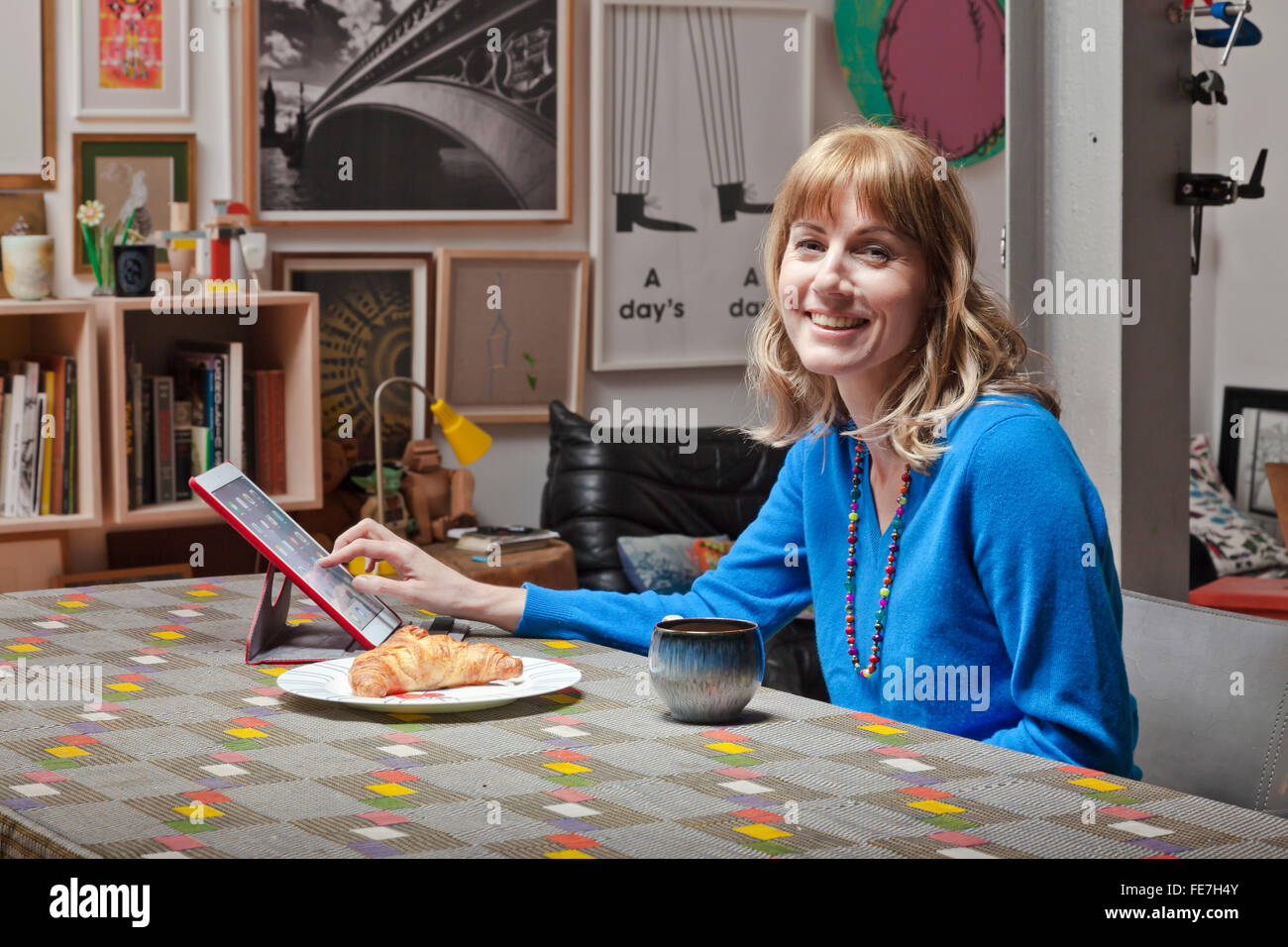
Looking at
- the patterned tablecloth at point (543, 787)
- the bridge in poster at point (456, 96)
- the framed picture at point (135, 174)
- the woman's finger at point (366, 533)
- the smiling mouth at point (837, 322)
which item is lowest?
the patterned tablecloth at point (543, 787)

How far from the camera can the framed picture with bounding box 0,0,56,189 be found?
12.8 ft

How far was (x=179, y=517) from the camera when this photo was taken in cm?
374

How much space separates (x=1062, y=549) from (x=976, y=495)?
12 centimetres

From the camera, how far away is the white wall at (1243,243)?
5453 mm

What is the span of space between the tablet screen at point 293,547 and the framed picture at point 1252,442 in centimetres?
416

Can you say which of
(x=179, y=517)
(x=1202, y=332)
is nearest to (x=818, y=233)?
(x=179, y=517)

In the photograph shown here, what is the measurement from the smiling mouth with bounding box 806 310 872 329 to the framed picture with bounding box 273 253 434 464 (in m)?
2.68

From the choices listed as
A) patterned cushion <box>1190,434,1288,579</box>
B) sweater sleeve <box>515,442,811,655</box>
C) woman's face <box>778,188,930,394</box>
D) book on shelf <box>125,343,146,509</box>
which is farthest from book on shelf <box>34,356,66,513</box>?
patterned cushion <box>1190,434,1288,579</box>

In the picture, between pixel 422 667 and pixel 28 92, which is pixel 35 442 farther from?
pixel 422 667

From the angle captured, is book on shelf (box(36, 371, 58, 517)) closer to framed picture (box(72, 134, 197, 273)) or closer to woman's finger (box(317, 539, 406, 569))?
framed picture (box(72, 134, 197, 273))

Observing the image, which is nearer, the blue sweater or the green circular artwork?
the blue sweater

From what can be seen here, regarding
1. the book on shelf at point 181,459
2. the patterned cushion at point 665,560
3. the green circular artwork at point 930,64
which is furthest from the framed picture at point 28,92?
the green circular artwork at point 930,64

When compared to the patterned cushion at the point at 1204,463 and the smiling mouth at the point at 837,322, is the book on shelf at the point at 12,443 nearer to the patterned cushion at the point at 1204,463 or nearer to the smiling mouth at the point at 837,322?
the smiling mouth at the point at 837,322
